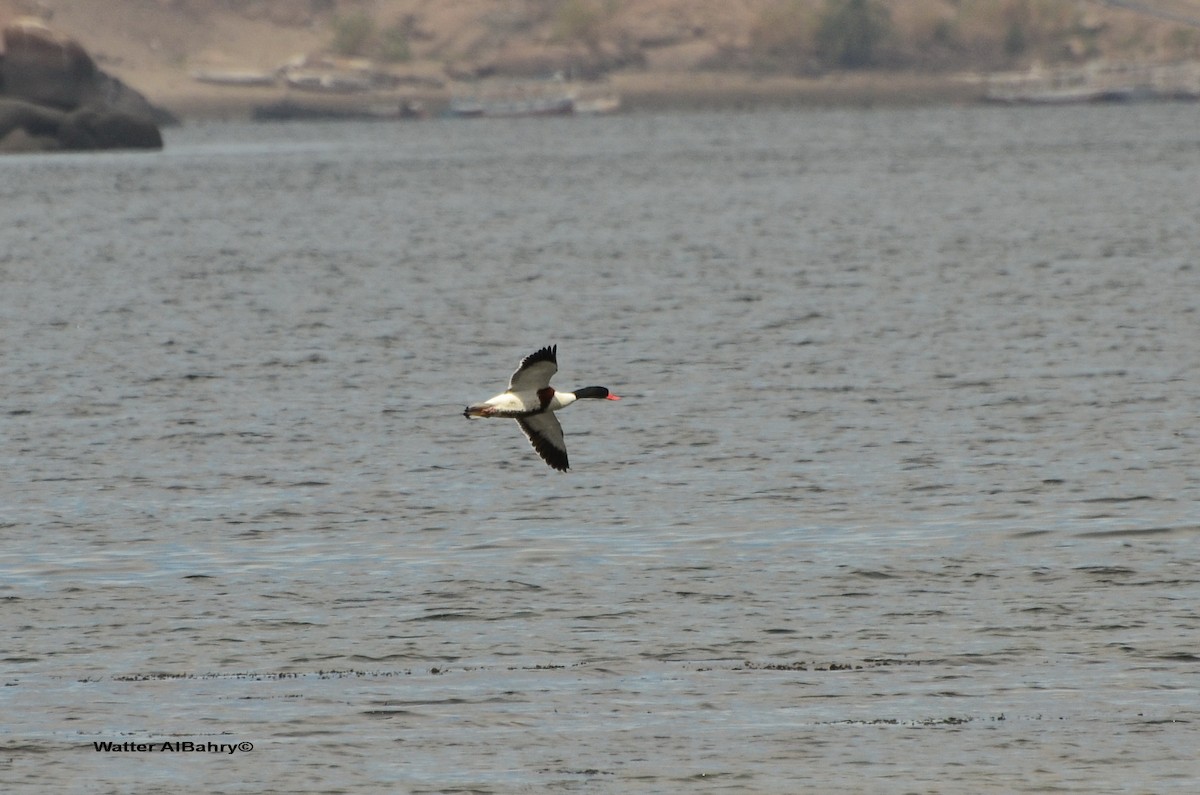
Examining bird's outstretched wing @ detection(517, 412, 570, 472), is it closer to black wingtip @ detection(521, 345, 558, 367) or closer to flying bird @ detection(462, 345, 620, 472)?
flying bird @ detection(462, 345, 620, 472)

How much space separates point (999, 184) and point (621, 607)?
100996 millimetres

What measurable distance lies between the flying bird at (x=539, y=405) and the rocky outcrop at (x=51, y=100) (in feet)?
437

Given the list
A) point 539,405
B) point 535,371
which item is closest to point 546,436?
point 539,405

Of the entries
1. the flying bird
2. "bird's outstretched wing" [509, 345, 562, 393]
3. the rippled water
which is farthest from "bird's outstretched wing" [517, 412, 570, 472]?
the rippled water

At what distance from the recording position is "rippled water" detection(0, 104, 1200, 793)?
1977 centimetres

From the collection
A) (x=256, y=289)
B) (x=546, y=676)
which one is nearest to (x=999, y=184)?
(x=256, y=289)

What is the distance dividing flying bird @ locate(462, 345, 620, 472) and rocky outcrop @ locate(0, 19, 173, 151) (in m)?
133

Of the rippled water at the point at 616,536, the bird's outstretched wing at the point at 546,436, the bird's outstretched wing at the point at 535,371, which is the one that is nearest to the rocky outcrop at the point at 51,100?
the rippled water at the point at 616,536

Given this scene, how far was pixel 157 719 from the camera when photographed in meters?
20.7

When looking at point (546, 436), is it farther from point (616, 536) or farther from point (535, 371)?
point (616, 536)

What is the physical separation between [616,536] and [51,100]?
135 metres

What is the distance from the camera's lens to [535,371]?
2450cm

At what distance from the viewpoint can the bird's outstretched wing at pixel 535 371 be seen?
78.4ft

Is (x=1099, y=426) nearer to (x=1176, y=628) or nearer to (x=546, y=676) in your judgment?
(x=1176, y=628)
